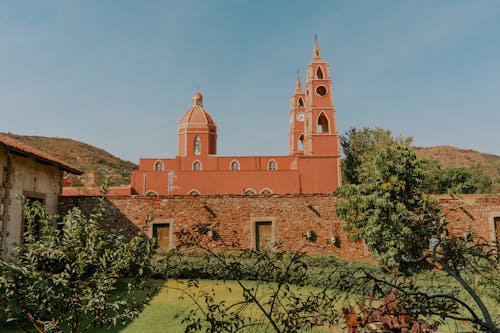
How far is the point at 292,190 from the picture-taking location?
29062 millimetres

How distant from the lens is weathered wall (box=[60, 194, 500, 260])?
16.0m

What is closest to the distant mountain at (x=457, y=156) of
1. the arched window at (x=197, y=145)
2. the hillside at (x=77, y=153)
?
the arched window at (x=197, y=145)

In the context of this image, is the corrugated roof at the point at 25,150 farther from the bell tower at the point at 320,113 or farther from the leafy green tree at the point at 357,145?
the leafy green tree at the point at 357,145

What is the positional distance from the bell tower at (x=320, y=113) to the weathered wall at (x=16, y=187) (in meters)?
21.4

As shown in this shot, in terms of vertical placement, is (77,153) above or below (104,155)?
below

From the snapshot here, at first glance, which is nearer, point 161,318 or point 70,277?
point 70,277

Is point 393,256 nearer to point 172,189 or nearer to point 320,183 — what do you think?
point 320,183

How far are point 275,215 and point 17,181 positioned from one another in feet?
32.9

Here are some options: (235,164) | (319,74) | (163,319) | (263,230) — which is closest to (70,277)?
(163,319)

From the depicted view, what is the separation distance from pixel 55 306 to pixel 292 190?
25651mm

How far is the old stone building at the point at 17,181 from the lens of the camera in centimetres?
1070

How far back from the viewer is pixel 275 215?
16.4 metres

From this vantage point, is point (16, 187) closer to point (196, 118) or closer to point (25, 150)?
point (25, 150)

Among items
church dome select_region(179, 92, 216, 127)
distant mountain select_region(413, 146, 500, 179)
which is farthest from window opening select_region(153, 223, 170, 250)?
distant mountain select_region(413, 146, 500, 179)
